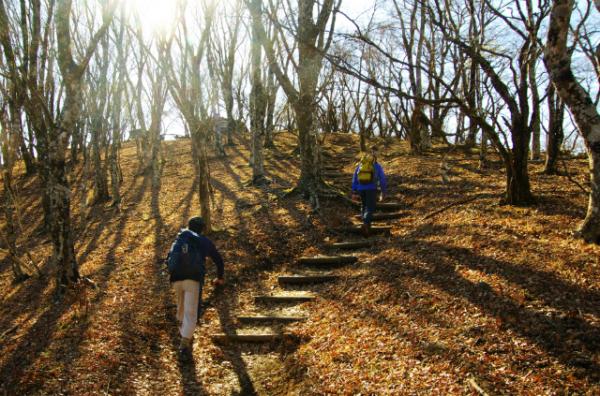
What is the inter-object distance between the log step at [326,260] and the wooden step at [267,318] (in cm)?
208

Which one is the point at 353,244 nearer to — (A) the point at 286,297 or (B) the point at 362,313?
(A) the point at 286,297

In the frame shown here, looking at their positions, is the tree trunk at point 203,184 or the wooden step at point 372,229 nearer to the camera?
the wooden step at point 372,229

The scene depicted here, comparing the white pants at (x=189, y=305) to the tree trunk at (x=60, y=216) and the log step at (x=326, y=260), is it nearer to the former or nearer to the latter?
the tree trunk at (x=60, y=216)

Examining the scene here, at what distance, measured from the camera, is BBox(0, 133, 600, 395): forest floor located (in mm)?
4578

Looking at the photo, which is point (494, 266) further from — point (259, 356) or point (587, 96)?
point (259, 356)

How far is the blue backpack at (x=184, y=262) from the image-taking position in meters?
5.85

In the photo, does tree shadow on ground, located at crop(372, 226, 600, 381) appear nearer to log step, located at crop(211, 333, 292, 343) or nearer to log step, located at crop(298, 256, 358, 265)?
log step, located at crop(298, 256, 358, 265)

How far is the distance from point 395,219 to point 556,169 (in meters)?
5.27

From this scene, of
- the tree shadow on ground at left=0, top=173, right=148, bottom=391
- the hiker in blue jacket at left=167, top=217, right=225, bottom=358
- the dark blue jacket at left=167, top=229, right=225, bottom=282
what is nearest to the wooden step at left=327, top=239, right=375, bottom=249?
the dark blue jacket at left=167, top=229, right=225, bottom=282

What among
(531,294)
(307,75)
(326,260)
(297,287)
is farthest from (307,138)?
(531,294)

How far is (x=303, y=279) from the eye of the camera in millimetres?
8172


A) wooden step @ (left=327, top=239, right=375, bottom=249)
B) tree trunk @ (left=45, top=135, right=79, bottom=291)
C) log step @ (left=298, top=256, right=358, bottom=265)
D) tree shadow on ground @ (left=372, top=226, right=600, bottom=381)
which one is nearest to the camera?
tree shadow on ground @ (left=372, top=226, right=600, bottom=381)

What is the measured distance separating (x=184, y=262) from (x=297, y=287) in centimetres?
290

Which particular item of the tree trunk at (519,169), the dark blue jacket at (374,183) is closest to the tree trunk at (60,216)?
the dark blue jacket at (374,183)
